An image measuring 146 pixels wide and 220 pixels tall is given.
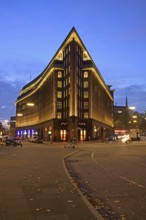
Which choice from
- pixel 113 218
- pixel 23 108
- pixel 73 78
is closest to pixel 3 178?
pixel 113 218

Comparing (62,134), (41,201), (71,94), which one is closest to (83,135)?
(62,134)

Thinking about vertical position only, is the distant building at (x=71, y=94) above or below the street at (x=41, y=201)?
above

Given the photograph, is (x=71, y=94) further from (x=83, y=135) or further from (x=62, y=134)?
(x=83, y=135)

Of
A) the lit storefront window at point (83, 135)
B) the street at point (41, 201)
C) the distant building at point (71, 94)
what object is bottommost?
the street at point (41, 201)

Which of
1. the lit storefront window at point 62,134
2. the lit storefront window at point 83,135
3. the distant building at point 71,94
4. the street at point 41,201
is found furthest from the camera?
the lit storefront window at point 83,135

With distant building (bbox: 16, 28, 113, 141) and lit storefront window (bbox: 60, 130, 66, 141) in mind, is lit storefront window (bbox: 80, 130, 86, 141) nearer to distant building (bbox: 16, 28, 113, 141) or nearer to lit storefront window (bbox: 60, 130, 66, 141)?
distant building (bbox: 16, 28, 113, 141)

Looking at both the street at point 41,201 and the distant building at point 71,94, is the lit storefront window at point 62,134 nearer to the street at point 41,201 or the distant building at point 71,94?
the distant building at point 71,94

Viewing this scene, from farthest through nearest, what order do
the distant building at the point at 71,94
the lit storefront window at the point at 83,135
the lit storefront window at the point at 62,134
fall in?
the lit storefront window at the point at 83,135 → the lit storefront window at the point at 62,134 → the distant building at the point at 71,94

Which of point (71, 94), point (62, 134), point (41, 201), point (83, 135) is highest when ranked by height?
point (71, 94)

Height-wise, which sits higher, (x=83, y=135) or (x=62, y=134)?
(x=62, y=134)

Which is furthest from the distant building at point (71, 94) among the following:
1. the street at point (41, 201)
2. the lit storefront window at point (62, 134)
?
the street at point (41, 201)

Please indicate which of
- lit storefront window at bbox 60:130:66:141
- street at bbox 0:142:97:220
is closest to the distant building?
lit storefront window at bbox 60:130:66:141

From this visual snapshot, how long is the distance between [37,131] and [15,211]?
133 metres

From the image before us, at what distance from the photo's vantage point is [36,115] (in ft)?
472
